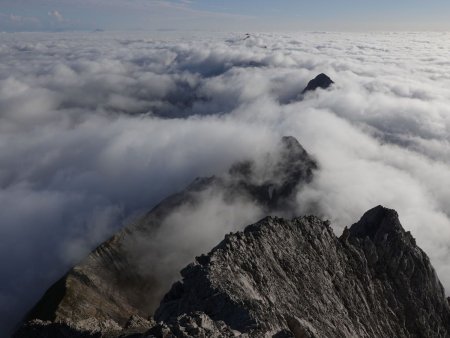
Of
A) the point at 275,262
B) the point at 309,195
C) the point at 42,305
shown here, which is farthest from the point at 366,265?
the point at 309,195

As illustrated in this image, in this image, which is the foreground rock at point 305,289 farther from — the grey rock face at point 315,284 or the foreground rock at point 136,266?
the foreground rock at point 136,266

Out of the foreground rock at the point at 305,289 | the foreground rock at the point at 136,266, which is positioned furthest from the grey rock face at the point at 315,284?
the foreground rock at the point at 136,266

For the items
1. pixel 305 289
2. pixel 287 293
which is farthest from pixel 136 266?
pixel 287 293

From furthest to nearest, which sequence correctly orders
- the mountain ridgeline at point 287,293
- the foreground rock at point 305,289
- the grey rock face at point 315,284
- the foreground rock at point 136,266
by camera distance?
the foreground rock at point 136,266, the grey rock face at point 315,284, the mountain ridgeline at point 287,293, the foreground rock at point 305,289

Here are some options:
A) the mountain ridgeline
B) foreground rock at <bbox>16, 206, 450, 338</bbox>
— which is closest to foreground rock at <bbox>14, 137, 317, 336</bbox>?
the mountain ridgeline

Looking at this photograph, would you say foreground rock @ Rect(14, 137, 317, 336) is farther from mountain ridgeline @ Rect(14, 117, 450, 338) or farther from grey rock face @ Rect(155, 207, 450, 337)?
grey rock face @ Rect(155, 207, 450, 337)

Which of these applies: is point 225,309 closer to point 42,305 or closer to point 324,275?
point 324,275
